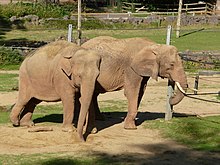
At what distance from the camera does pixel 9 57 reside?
26.0 meters

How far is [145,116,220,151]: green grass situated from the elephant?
2.17 m

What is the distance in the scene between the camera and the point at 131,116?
13.2 meters

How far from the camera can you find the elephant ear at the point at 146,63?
1294 centimetres

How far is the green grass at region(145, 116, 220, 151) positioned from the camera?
11820 millimetres

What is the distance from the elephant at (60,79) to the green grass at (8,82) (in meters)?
6.74

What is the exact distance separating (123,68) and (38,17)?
94.8ft

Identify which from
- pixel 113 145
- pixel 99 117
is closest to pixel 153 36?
pixel 99 117

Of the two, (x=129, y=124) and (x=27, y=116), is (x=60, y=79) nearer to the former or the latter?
(x=27, y=116)

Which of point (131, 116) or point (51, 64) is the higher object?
point (51, 64)

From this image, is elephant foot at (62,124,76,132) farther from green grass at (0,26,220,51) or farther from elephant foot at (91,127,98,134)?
green grass at (0,26,220,51)

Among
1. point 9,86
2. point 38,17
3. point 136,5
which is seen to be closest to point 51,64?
point 9,86

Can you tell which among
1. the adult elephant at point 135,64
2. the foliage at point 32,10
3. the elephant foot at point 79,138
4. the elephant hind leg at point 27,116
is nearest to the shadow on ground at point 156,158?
the elephant foot at point 79,138

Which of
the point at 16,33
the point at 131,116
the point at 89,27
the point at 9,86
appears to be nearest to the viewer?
the point at 131,116

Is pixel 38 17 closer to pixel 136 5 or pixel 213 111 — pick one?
pixel 136 5
